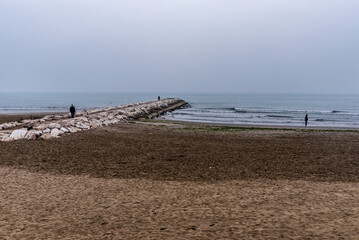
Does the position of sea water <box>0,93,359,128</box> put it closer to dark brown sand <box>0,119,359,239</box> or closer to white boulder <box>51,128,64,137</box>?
white boulder <box>51,128,64,137</box>

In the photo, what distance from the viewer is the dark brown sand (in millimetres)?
5598

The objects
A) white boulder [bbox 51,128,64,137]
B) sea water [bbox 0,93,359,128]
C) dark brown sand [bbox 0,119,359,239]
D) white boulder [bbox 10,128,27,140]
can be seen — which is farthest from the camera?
sea water [bbox 0,93,359,128]

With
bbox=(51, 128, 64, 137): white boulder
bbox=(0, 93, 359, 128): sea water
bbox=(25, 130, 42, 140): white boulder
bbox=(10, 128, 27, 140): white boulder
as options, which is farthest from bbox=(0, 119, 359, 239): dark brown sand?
bbox=(0, 93, 359, 128): sea water

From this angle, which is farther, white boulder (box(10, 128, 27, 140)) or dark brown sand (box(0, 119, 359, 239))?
white boulder (box(10, 128, 27, 140))

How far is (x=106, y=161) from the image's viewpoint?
11.6 meters

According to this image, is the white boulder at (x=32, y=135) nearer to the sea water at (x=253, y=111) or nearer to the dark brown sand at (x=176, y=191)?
the dark brown sand at (x=176, y=191)

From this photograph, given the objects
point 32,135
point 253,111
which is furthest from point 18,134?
point 253,111

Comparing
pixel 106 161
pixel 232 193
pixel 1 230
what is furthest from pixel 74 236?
pixel 106 161

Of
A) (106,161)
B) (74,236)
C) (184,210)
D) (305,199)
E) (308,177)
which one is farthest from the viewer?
(106,161)

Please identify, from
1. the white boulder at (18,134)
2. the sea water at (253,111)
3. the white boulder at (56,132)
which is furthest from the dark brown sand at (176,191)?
the sea water at (253,111)

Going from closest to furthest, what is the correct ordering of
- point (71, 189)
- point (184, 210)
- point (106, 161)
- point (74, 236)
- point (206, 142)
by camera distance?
1. point (74, 236)
2. point (184, 210)
3. point (71, 189)
4. point (106, 161)
5. point (206, 142)

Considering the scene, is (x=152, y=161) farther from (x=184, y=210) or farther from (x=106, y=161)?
(x=184, y=210)

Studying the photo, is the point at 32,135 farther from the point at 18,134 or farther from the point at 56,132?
the point at 56,132

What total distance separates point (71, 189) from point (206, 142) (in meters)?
9.23
